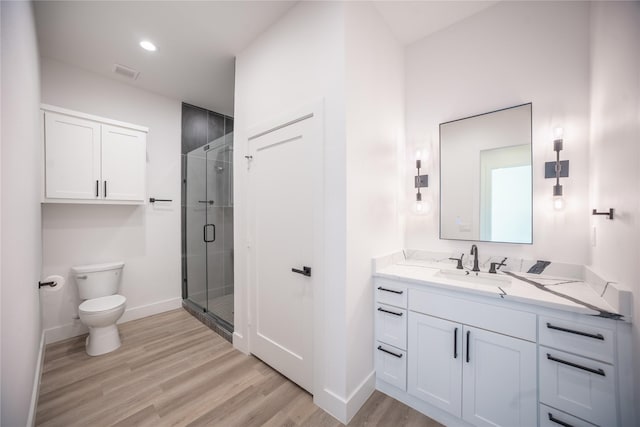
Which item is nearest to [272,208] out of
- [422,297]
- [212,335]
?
[422,297]

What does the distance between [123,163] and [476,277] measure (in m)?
3.57

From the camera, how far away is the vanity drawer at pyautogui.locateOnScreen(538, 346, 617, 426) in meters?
1.06

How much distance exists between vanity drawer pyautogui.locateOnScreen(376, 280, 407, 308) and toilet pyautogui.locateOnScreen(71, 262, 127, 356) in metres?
2.44

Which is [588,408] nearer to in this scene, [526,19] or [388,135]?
[388,135]

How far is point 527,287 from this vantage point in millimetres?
1442

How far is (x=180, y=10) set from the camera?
1844 mm

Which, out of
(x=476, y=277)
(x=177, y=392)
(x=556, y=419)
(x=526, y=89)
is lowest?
(x=177, y=392)

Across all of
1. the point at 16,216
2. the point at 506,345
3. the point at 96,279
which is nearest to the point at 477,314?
the point at 506,345

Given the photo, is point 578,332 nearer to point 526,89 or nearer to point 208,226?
point 526,89

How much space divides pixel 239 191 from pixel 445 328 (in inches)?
78.2

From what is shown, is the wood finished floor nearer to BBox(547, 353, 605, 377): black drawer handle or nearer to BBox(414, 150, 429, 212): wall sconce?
BBox(547, 353, 605, 377): black drawer handle

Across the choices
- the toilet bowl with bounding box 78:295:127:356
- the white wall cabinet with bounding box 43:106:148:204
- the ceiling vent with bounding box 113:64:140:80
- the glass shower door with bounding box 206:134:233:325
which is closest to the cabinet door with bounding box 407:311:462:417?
the glass shower door with bounding box 206:134:233:325

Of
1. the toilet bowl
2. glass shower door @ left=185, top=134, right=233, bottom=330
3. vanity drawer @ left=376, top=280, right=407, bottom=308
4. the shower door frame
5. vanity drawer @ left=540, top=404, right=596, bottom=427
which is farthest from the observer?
glass shower door @ left=185, top=134, right=233, bottom=330

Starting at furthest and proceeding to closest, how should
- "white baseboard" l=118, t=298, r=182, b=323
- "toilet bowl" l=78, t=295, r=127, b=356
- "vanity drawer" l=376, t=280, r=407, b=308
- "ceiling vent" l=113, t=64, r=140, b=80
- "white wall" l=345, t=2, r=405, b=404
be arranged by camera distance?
1. "white baseboard" l=118, t=298, r=182, b=323
2. "ceiling vent" l=113, t=64, r=140, b=80
3. "toilet bowl" l=78, t=295, r=127, b=356
4. "vanity drawer" l=376, t=280, r=407, b=308
5. "white wall" l=345, t=2, r=405, b=404
